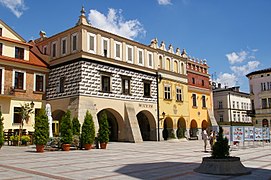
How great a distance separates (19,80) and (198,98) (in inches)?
1005

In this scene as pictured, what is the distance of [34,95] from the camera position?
97.4 ft

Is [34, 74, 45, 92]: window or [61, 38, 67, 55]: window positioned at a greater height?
[61, 38, 67, 55]: window

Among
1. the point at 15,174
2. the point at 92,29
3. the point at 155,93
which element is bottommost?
the point at 15,174

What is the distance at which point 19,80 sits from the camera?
28.7m

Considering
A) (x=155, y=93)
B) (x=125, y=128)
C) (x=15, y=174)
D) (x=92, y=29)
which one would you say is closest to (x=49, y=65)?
(x=92, y=29)

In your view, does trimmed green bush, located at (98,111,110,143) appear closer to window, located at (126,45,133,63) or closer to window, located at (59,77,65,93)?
window, located at (59,77,65,93)

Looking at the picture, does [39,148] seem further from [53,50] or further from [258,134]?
[258,134]

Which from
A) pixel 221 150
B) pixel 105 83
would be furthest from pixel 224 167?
pixel 105 83

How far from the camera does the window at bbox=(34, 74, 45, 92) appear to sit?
30133 mm

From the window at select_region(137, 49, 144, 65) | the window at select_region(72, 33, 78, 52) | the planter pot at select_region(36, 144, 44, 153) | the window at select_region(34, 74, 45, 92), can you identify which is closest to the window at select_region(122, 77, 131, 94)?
the window at select_region(137, 49, 144, 65)

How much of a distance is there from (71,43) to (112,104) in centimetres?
723

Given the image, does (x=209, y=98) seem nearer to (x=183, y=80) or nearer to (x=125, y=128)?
(x=183, y=80)

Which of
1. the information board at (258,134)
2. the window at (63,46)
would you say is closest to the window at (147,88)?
the window at (63,46)

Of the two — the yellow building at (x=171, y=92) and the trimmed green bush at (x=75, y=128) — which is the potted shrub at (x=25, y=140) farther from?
the yellow building at (x=171, y=92)
